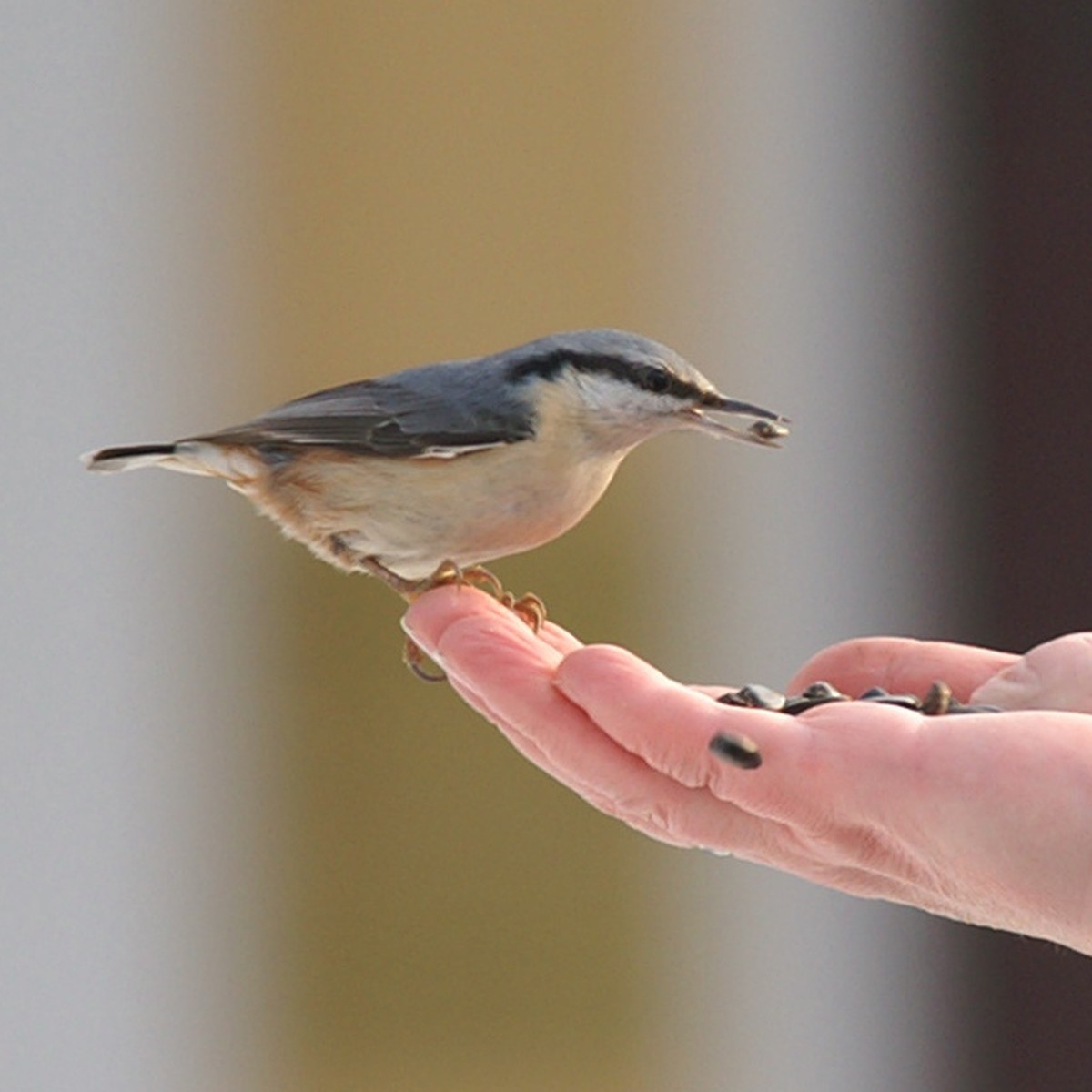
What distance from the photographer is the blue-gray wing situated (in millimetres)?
1583

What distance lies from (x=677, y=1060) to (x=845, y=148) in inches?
64.5

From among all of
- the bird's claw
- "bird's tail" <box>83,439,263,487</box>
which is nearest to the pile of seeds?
the bird's claw

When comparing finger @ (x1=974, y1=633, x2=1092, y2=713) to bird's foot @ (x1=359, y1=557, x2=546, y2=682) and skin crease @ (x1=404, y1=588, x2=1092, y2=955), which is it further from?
bird's foot @ (x1=359, y1=557, x2=546, y2=682)

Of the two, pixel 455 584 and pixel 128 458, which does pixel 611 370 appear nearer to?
pixel 455 584

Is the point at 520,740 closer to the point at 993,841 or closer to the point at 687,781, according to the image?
the point at 687,781

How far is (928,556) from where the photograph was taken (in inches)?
123

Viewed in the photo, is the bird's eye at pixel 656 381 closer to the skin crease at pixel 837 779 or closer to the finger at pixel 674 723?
the skin crease at pixel 837 779

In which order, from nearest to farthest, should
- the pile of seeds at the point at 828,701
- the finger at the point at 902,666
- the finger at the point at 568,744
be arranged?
the finger at the point at 568,744 < the pile of seeds at the point at 828,701 < the finger at the point at 902,666

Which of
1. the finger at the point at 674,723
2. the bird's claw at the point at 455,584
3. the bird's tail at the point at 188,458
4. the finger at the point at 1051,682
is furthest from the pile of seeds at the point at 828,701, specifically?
the bird's tail at the point at 188,458

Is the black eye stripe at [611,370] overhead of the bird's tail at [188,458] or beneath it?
overhead

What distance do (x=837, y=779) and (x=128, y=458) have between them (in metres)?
0.84

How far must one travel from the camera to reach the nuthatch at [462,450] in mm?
1576

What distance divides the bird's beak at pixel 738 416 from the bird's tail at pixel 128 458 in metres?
0.48

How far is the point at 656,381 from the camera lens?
1.61 metres
